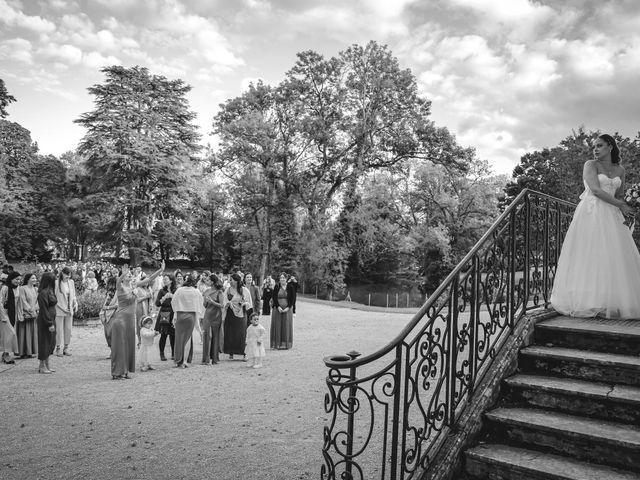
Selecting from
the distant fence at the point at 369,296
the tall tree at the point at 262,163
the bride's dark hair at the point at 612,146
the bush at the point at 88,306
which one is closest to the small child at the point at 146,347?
the bush at the point at 88,306

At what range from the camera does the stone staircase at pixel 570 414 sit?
135 inches

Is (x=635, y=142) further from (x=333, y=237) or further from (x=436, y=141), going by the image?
(x=333, y=237)

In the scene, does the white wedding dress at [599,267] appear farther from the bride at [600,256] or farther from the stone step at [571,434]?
the stone step at [571,434]

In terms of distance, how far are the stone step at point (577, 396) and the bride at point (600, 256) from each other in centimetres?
140

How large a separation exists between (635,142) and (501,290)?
2476 centimetres

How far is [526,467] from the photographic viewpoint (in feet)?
11.3

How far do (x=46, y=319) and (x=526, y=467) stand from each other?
9.04m

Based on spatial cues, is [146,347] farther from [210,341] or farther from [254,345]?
[254,345]

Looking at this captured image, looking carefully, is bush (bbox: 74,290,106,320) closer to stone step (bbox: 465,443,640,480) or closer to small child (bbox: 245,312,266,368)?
small child (bbox: 245,312,266,368)

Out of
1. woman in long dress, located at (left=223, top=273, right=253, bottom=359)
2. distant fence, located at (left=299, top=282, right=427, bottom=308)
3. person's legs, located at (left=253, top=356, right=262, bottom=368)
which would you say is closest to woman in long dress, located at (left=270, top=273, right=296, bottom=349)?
woman in long dress, located at (left=223, top=273, right=253, bottom=359)

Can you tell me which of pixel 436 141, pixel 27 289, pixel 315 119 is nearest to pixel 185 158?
pixel 315 119

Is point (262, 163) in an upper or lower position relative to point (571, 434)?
upper

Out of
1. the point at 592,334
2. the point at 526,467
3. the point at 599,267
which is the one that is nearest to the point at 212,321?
the point at 599,267

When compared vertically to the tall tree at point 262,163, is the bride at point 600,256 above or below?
below
